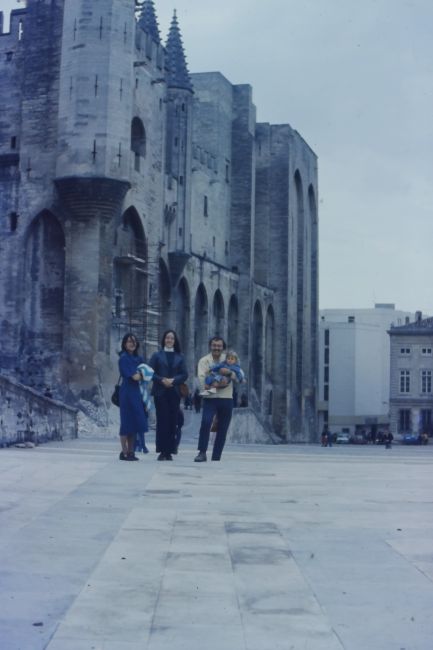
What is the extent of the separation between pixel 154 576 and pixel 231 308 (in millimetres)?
49733

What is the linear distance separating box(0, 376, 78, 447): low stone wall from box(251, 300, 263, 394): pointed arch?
3673 cm

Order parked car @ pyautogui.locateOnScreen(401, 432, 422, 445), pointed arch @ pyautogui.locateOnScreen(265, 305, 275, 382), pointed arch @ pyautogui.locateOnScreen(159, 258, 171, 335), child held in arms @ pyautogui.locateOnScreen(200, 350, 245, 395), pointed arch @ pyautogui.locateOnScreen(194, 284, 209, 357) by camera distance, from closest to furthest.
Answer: child held in arms @ pyautogui.locateOnScreen(200, 350, 245, 395)
pointed arch @ pyautogui.locateOnScreen(159, 258, 171, 335)
pointed arch @ pyautogui.locateOnScreen(194, 284, 209, 357)
pointed arch @ pyautogui.locateOnScreen(265, 305, 275, 382)
parked car @ pyautogui.locateOnScreen(401, 432, 422, 445)

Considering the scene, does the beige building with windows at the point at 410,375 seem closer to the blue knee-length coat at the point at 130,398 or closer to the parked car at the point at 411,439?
the parked car at the point at 411,439

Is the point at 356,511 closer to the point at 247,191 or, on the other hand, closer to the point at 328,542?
the point at 328,542

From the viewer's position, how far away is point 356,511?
805 cm

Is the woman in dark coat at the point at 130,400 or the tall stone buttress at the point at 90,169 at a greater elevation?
the tall stone buttress at the point at 90,169

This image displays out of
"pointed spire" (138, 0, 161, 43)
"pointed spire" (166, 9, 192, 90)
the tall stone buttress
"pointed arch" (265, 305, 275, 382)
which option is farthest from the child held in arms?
"pointed arch" (265, 305, 275, 382)

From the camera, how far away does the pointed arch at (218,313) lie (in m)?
51.6

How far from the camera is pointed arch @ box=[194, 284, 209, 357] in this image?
48.5 m

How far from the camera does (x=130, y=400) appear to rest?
1381 centimetres

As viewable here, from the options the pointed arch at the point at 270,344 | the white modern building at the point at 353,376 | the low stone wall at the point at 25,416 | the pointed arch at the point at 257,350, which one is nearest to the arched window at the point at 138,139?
the low stone wall at the point at 25,416

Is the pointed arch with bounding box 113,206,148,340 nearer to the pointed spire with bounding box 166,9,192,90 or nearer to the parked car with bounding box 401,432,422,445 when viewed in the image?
the pointed spire with bounding box 166,9,192,90

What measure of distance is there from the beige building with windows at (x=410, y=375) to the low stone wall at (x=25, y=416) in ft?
211

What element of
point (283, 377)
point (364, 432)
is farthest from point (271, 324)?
point (364, 432)
